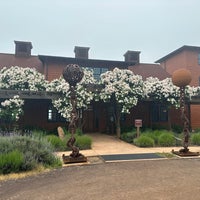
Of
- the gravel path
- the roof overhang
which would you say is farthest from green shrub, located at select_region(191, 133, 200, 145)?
the roof overhang

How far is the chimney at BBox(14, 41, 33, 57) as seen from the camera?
21.6 meters

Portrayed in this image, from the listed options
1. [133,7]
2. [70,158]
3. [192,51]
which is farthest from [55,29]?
[70,158]

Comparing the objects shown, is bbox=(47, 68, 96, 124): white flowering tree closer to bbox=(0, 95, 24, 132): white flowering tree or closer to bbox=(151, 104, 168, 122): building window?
bbox=(0, 95, 24, 132): white flowering tree

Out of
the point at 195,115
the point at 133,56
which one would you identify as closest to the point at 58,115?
the point at 133,56

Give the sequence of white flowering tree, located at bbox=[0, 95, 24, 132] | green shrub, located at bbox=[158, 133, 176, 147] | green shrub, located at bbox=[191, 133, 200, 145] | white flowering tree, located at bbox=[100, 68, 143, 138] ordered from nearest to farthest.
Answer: green shrub, located at bbox=[158, 133, 176, 147]
green shrub, located at bbox=[191, 133, 200, 145]
white flowering tree, located at bbox=[0, 95, 24, 132]
white flowering tree, located at bbox=[100, 68, 143, 138]

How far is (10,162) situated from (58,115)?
38.0 ft

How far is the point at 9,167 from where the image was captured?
21.8ft

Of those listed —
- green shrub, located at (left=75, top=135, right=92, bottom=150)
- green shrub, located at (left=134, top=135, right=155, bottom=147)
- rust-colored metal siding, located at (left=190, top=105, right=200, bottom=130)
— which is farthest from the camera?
rust-colored metal siding, located at (left=190, top=105, right=200, bottom=130)

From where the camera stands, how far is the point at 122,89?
1467cm

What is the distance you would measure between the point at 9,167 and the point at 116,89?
9218 mm

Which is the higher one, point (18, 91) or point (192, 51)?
point (192, 51)

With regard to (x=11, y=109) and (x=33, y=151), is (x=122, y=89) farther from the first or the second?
(x=33, y=151)

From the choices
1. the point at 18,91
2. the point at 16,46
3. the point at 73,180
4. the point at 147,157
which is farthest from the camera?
the point at 16,46

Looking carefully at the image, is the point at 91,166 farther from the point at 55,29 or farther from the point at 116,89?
the point at 55,29
